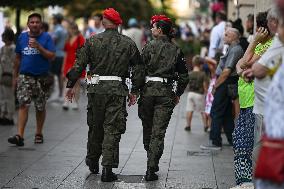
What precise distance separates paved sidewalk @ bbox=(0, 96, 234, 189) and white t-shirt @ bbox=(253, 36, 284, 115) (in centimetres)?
185

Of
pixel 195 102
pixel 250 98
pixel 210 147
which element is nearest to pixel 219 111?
pixel 210 147

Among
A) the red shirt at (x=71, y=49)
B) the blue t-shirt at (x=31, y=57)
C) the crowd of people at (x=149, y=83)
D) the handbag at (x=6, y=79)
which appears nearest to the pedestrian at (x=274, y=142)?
the crowd of people at (x=149, y=83)

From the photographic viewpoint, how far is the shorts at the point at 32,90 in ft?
40.7

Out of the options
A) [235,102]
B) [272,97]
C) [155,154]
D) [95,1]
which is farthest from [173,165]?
[95,1]

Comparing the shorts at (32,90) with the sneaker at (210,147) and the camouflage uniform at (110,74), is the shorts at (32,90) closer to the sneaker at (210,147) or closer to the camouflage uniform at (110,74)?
the sneaker at (210,147)

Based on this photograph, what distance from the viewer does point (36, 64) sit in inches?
494

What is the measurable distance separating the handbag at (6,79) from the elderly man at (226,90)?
13.3ft

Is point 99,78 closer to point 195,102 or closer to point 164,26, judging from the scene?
point 164,26

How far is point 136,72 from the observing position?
958 cm

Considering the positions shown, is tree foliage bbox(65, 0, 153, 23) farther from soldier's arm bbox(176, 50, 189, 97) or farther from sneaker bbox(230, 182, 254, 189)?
sneaker bbox(230, 182, 254, 189)

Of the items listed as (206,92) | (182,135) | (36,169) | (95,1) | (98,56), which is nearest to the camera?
(98,56)

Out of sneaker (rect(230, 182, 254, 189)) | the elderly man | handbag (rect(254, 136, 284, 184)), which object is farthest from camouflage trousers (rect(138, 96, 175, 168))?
handbag (rect(254, 136, 284, 184))

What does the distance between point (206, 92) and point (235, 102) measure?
3002mm

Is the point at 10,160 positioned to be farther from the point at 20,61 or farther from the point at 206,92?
the point at 206,92
